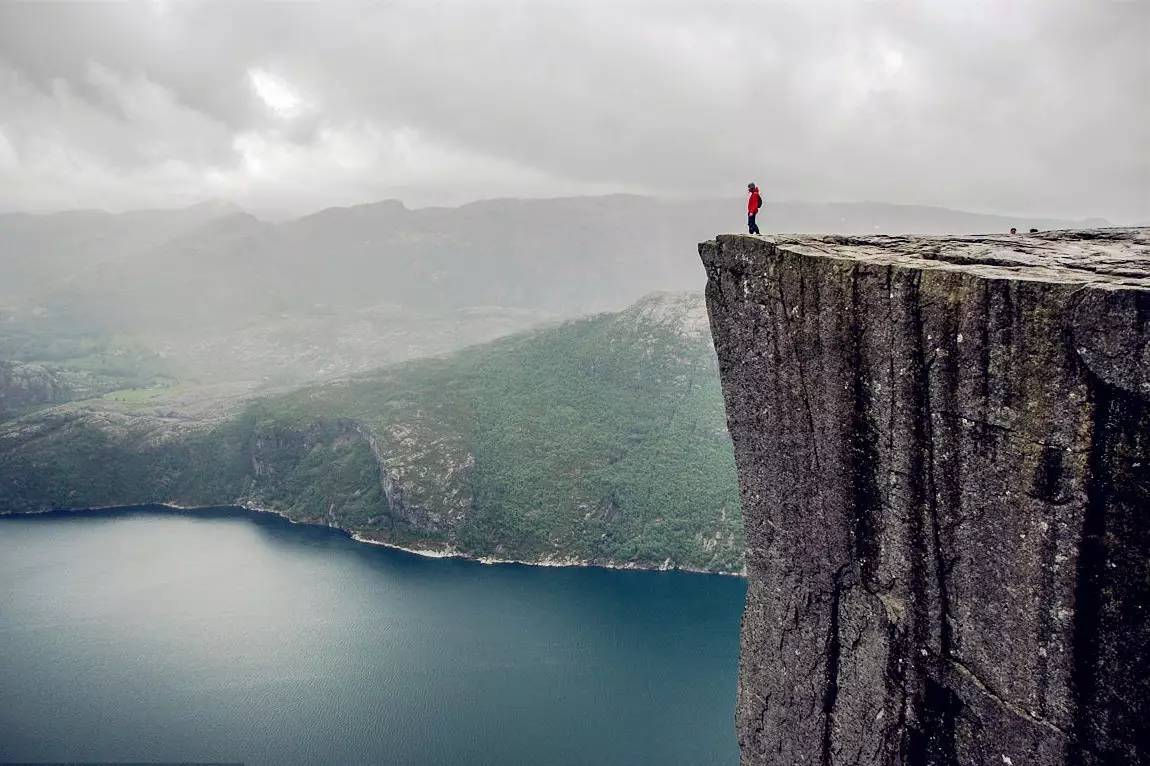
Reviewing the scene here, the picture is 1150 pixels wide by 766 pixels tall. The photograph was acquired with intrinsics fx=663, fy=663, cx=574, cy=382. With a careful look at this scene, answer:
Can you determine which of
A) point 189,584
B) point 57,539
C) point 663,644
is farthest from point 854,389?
point 57,539

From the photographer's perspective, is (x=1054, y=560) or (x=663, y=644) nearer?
(x=1054, y=560)

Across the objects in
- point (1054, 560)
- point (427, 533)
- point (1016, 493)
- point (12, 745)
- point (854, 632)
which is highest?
point (1016, 493)

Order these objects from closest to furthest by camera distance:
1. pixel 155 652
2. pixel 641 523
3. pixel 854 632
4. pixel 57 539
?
pixel 854 632, pixel 155 652, pixel 641 523, pixel 57 539

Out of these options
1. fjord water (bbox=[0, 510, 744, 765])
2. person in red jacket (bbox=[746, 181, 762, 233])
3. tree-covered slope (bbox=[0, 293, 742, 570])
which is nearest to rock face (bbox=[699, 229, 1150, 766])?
person in red jacket (bbox=[746, 181, 762, 233])

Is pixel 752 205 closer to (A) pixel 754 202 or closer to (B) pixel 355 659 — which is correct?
(A) pixel 754 202

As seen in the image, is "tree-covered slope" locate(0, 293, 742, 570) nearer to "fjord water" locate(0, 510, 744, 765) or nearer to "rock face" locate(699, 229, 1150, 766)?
"fjord water" locate(0, 510, 744, 765)

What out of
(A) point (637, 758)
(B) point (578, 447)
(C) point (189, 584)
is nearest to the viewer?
(A) point (637, 758)

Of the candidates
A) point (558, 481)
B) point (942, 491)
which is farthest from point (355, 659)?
point (942, 491)

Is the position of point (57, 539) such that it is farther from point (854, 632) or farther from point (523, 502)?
point (854, 632)
